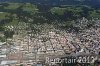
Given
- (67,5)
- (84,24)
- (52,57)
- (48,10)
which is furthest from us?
(67,5)

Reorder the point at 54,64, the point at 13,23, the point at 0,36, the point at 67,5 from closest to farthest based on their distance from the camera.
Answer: the point at 54,64, the point at 0,36, the point at 13,23, the point at 67,5

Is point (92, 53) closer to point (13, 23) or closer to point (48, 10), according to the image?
point (13, 23)

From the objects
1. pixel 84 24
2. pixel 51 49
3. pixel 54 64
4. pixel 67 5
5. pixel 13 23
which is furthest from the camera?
pixel 67 5

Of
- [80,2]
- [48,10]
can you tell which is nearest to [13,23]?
[48,10]

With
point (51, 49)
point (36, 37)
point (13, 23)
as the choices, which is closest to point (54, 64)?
point (51, 49)

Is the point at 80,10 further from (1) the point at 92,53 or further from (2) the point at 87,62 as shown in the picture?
(2) the point at 87,62

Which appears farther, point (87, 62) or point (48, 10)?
point (48, 10)
